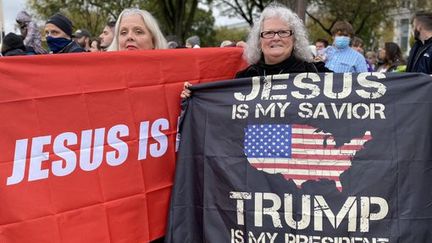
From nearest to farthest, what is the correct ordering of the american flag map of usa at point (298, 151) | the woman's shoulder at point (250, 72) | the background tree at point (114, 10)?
the american flag map of usa at point (298, 151), the woman's shoulder at point (250, 72), the background tree at point (114, 10)

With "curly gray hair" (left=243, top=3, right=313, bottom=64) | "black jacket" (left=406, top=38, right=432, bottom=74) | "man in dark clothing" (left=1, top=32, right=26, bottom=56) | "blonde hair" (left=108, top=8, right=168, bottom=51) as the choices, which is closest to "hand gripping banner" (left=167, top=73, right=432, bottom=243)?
"curly gray hair" (left=243, top=3, right=313, bottom=64)

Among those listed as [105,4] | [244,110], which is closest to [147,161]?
[244,110]

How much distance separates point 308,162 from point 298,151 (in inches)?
3.2

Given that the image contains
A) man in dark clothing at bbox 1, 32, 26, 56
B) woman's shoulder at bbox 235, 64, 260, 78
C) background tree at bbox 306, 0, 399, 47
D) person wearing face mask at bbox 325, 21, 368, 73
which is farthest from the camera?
background tree at bbox 306, 0, 399, 47

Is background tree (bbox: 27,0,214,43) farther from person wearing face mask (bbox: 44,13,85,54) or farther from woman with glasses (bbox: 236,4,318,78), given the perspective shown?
woman with glasses (bbox: 236,4,318,78)

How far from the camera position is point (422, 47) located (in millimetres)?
5477

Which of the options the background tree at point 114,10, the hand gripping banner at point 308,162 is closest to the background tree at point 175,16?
the background tree at point 114,10

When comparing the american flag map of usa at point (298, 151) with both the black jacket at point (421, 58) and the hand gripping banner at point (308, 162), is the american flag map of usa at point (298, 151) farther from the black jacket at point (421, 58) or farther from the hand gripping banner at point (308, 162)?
the black jacket at point (421, 58)

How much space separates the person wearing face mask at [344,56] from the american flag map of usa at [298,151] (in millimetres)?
3372

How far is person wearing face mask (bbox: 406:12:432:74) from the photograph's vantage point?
17.3 ft

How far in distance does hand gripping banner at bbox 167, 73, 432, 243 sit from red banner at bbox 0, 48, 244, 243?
0.61 feet

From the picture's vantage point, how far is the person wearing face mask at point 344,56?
6129mm

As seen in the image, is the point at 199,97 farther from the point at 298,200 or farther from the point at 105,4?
the point at 105,4

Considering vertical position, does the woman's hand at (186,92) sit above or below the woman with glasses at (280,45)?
below
